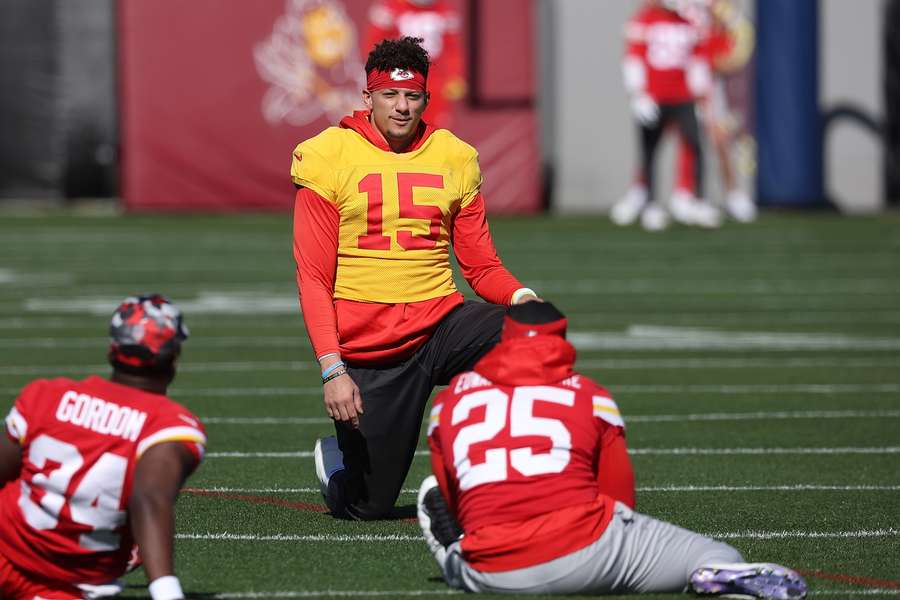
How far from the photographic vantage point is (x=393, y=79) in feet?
20.7

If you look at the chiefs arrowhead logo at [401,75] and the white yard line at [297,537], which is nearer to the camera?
the white yard line at [297,537]

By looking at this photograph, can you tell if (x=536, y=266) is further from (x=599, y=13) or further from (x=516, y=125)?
(x=599, y=13)

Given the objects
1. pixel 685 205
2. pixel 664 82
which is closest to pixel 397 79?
pixel 664 82

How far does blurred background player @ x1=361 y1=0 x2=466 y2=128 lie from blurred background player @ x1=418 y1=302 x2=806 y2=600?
1469 cm

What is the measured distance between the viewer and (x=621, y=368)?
34.6 feet

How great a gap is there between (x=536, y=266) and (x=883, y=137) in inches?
302

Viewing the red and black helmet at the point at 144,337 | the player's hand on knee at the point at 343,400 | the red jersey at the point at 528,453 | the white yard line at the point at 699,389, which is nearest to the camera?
the red and black helmet at the point at 144,337

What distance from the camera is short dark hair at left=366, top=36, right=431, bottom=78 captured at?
20.6 feet

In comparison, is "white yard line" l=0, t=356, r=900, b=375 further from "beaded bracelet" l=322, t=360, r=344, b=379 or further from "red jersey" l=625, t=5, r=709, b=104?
"red jersey" l=625, t=5, r=709, b=104

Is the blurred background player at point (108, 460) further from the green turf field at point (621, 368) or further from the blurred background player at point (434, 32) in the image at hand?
the blurred background player at point (434, 32)

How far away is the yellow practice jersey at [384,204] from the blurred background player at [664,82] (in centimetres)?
1286

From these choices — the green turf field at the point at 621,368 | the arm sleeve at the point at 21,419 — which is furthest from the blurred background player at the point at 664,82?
the arm sleeve at the point at 21,419

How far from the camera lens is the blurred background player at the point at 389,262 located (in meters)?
6.34

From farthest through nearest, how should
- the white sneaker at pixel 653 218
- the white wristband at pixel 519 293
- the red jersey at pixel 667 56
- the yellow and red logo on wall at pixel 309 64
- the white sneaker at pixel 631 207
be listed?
1. the yellow and red logo on wall at pixel 309 64
2. the white sneaker at pixel 631 207
3. the white sneaker at pixel 653 218
4. the red jersey at pixel 667 56
5. the white wristband at pixel 519 293
